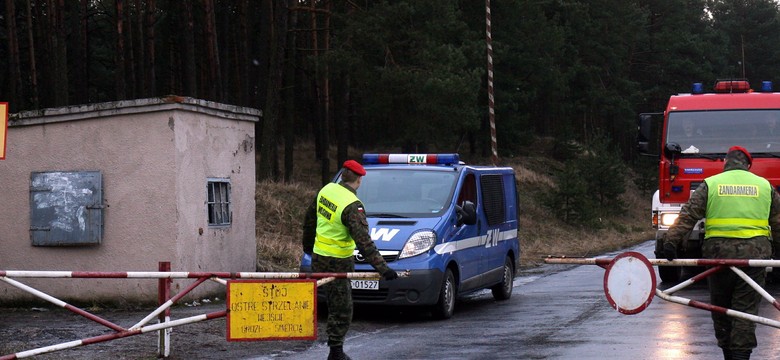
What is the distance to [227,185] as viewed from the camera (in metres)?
16.4

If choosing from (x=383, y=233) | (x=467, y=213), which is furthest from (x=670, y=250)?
(x=467, y=213)

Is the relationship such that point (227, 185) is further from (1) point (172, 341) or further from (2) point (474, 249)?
(1) point (172, 341)

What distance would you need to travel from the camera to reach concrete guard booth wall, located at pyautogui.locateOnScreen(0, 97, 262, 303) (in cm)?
1488

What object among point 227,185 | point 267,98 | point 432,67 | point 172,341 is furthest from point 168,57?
point 172,341

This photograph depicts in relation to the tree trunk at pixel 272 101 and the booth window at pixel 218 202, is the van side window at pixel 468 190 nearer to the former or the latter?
the booth window at pixel 218 202

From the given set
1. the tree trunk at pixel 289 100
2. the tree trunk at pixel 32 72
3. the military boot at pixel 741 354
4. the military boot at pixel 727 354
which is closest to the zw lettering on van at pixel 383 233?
the military boot at pixel 727 354

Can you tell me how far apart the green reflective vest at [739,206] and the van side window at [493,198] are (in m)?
6.27

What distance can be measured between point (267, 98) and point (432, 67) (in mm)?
8727

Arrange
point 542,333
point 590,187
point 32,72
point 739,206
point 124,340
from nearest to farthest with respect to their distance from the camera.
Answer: point 739,206
point 124,340
point 542,333
point 32,72
point 590,187

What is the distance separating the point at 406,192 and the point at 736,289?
6.13m

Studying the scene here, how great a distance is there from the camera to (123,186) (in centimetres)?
1505

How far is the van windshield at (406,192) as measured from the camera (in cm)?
1443

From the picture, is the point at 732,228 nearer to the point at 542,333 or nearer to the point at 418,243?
the point at 542,333

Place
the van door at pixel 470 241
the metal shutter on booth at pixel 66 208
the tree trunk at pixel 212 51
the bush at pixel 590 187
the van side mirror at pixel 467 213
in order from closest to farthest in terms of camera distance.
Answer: the van side mirror at pixel 467 213 → the van door at pixel 470 241 → the metal shutter on booth at pixel 66 208 → the tree trunk at pixel 212 51 → the bush at pixel 590 187
